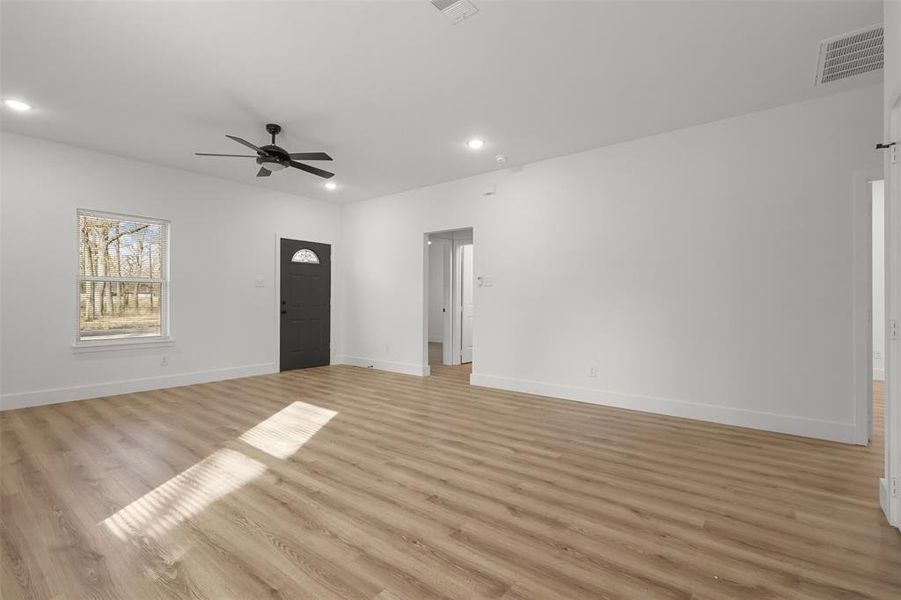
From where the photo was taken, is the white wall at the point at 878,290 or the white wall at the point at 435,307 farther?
the white wall at the point at 435,307

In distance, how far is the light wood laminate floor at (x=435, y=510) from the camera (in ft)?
5.84

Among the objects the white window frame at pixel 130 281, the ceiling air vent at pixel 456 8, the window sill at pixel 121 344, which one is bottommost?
the window sill at pixel 121 344

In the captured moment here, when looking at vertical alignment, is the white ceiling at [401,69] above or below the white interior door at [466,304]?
above

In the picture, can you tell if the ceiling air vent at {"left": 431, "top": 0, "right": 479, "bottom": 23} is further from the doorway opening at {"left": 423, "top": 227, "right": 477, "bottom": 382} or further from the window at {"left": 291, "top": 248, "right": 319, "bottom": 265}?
the window at {"left": 291, "top": 248, "right": 319, "bottom": 265}

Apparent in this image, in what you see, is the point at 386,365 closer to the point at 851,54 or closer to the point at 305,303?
the point at 305,303

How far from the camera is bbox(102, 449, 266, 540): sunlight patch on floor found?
222 cm

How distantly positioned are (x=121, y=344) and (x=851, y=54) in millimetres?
7867

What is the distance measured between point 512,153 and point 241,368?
5.15m

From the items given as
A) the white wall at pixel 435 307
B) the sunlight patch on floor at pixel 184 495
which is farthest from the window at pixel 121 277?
the white wall at pixel 435 307

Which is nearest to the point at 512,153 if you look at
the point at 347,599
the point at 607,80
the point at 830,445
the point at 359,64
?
the point at 607,80

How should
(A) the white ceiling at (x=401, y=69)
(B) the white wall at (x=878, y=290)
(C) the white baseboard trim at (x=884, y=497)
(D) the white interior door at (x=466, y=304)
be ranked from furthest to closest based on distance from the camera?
1. (D) the white interior door at (x=466, y=304)
2. (B) the white wall at (x=878, y=290)
3. (A) the white ceiling at (x=401, y=69)
4. (C) the white baseboard trim at (x=884, y=497)

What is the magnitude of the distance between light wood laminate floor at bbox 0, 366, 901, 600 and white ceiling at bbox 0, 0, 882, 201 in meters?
3.02

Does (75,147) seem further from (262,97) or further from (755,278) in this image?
(755,278)

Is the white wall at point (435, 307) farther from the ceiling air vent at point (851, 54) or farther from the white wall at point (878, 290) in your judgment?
the ceiling air vent at point (851, 54)
